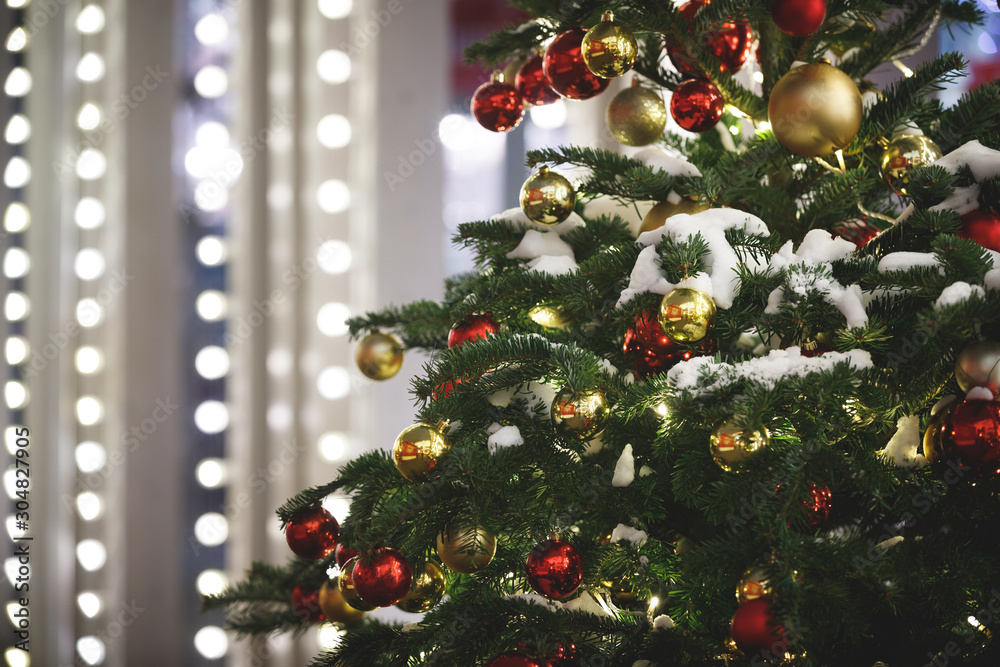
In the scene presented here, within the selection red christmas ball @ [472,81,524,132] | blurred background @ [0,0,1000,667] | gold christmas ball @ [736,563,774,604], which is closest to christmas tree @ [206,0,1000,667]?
gold christmas ball @ [736,563,774,604]

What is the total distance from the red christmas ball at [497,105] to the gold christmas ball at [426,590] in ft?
1.69

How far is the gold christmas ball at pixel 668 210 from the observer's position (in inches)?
29.3

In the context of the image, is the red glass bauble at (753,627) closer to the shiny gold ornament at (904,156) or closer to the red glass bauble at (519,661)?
the red glass bauble at (519,661)

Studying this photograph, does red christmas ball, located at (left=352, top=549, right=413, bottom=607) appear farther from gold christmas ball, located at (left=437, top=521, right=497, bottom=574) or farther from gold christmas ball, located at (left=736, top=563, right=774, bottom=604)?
gold christmas ball, located at (left=736, top=563, right=774, bottom=604)

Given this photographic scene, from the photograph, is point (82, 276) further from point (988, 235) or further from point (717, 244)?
point (988, 235)

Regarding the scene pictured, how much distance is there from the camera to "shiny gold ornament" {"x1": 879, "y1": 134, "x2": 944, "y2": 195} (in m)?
0.70

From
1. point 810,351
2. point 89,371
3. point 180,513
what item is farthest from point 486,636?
point 89,371

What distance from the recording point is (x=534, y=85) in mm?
903

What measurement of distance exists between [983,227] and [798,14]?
0.25m

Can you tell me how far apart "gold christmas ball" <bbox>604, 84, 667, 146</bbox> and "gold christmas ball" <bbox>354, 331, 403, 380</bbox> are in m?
0.39

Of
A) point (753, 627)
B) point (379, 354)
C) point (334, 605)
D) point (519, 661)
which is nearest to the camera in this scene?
point (753, 627)

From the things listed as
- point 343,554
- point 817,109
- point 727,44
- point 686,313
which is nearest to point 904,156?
point 817,109

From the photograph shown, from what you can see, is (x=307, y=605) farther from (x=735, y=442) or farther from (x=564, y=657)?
(x=735, y=442)

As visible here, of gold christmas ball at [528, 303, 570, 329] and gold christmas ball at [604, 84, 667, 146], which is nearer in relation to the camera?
gold christmas ball at [528, 303, 570, 329]
